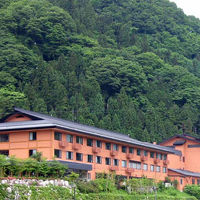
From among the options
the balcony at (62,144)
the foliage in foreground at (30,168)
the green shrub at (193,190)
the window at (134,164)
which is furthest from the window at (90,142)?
the green shrub at (193,190)

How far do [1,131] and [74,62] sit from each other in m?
49.6

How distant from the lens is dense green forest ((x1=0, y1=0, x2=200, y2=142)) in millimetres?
77562

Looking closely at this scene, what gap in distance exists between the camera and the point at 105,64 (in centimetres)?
9488

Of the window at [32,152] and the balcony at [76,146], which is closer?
the window at [32,152]

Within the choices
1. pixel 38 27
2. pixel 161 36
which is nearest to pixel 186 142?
pixel 38 27

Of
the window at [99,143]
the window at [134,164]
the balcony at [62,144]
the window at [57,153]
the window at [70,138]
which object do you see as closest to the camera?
the window at [57,153]

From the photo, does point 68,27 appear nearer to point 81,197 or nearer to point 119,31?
point 119,31

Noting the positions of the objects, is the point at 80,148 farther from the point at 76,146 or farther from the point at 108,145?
the point at 108,145

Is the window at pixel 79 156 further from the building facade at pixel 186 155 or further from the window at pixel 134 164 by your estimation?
the building facade at pixel 186 155

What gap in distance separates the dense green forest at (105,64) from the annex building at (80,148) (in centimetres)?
1710

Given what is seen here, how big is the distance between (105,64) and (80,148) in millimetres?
50990

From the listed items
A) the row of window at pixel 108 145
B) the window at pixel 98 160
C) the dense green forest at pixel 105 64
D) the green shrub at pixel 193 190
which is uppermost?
the dense green forest at pixel 105 64

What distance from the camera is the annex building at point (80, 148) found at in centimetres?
4231

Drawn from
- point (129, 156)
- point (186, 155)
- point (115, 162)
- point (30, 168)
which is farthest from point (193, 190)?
point (30, 168)
